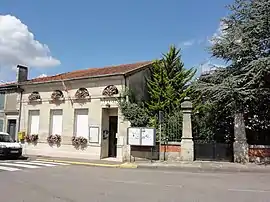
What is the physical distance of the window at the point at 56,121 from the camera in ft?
79.7

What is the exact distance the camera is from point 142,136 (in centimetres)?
1970

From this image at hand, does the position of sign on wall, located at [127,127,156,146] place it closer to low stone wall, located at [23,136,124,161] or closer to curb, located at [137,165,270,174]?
low stone wall, located at [23,136,124,161]

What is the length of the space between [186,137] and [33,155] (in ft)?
38.7

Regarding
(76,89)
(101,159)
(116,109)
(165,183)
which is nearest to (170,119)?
(116,109)

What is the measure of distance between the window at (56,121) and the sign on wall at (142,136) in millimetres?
6709

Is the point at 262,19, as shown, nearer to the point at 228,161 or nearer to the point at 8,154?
the point at 228,161

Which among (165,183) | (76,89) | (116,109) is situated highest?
(76,89)

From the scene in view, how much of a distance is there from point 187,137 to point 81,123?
7.90 m

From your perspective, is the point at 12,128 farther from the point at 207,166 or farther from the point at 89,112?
the point at 207,166

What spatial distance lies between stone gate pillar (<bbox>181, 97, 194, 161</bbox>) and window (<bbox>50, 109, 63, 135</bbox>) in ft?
31.3

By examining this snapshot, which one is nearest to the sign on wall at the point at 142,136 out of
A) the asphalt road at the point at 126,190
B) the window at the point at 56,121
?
the window at the point at 56,121

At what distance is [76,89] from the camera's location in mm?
23375

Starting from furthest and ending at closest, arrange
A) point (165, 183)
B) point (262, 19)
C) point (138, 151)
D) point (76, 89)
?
1. point (76, 89)
2. point (138, 151)
3. point (262, 19)
4. point (165, 183)

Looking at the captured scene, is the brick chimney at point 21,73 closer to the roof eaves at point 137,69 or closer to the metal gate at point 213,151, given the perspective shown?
the roof eaves at point 137,69
